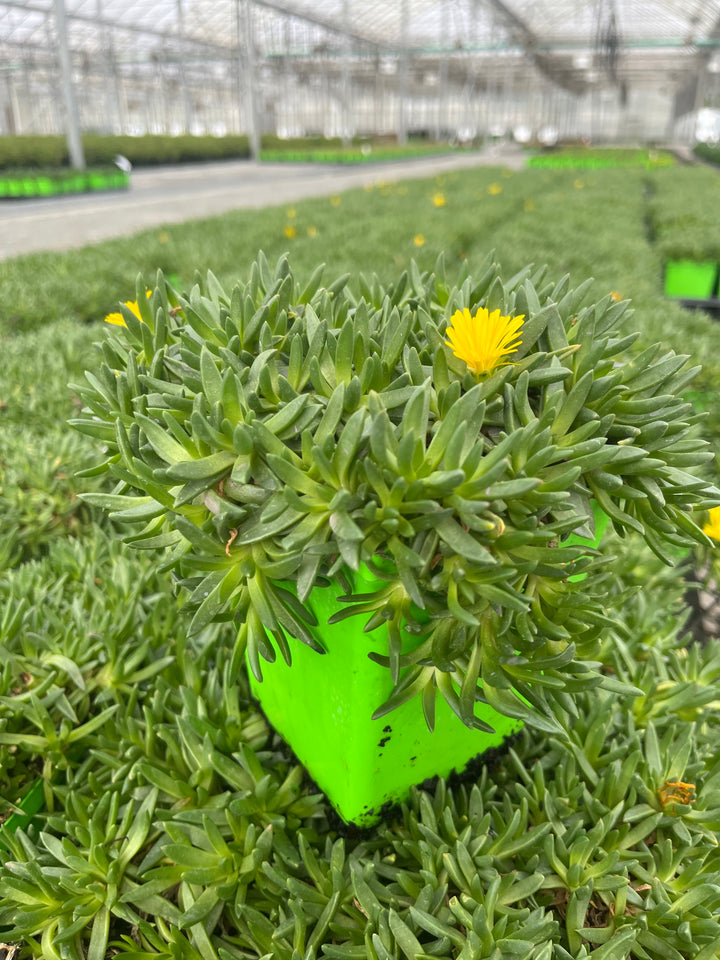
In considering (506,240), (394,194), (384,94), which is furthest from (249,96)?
(384,94)

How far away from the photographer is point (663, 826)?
1.19 m

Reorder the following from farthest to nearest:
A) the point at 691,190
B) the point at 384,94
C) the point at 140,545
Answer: the point at 384,94 → the point at 691,190 → the point at 140,545

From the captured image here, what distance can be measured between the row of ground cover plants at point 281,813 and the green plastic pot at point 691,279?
13.5 feet

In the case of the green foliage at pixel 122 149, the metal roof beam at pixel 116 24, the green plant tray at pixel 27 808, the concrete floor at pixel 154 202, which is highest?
the metal roof beam at pixel 116 24

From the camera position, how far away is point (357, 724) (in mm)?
1005

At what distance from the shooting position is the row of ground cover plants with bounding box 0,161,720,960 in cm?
104

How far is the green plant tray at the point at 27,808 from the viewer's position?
122 cm

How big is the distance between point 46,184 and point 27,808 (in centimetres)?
1451

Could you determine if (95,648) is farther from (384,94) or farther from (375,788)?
(384,94)

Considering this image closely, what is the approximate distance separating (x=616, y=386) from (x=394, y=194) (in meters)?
7.50

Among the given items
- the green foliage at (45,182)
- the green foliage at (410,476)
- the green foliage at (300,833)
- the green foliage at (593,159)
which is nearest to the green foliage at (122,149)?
the green foliage at (45,182)

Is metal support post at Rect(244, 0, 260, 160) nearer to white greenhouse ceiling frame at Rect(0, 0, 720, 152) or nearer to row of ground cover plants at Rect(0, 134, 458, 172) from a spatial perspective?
white greenhouse ceiling frame at Rect(0, 0, 720, 152)

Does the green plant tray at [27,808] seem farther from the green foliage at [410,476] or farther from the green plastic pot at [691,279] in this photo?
the green plastic pot at [691,279]

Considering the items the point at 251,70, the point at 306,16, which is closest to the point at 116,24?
the point at 306,16
